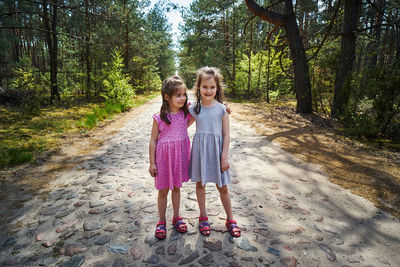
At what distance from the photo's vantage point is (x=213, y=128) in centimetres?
228

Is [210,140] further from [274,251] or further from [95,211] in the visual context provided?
[95,211]

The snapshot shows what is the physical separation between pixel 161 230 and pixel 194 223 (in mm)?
430

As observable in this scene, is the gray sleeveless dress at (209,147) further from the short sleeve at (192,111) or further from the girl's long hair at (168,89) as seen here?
the girl's long hair at (168,89)

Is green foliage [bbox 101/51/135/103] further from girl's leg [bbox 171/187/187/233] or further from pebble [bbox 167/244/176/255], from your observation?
pebble [bbox 167/244/176/255]

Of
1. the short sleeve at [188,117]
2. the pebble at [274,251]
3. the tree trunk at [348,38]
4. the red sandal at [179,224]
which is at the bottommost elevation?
the pebble at [274,251]

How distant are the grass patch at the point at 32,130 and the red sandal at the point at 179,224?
3870 millimetres

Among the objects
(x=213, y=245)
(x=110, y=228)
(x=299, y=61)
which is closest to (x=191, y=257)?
(x=213, y=245)

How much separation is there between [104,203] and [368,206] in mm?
3656

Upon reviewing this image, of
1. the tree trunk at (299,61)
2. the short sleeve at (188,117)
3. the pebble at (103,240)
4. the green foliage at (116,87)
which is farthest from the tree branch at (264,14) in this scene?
the pebble at (103,240)

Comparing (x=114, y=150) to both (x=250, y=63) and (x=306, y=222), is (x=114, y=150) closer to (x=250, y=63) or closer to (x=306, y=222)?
(x=306, y=222)

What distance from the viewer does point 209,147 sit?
2.29 meters

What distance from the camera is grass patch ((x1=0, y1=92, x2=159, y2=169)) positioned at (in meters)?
4.49

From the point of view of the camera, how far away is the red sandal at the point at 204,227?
234 cm

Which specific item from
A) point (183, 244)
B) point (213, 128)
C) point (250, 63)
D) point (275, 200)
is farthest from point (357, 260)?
point (250, 63)
